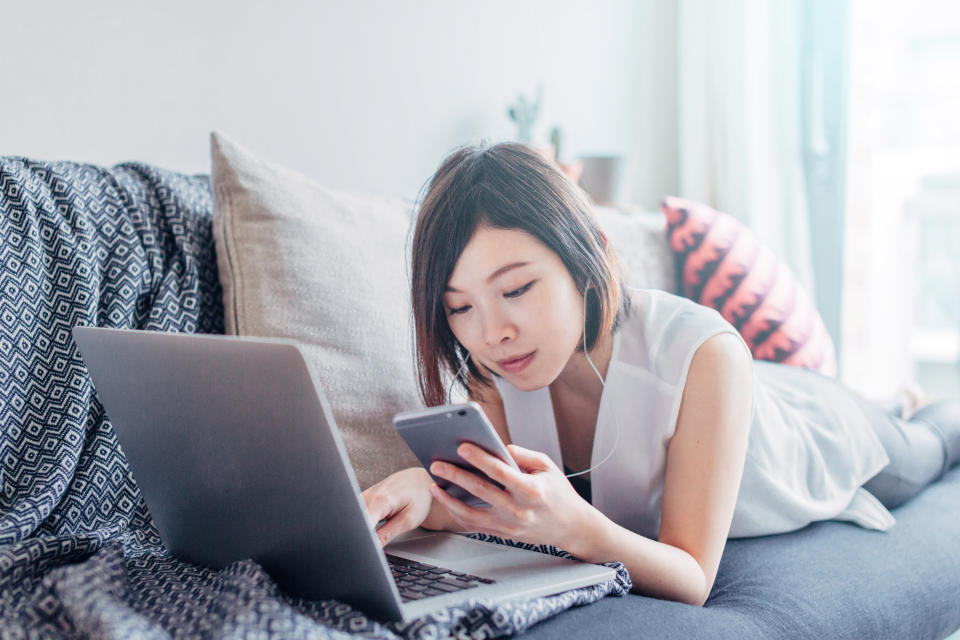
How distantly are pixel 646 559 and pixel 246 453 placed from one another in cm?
44

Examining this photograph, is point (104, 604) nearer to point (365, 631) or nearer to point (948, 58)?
point (365, 631)

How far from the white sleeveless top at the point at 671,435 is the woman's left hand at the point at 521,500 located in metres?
0.25

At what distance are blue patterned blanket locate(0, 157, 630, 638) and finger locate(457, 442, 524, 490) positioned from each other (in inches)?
4.2

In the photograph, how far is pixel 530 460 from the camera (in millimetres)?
796

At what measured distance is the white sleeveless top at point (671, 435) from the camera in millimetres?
1040

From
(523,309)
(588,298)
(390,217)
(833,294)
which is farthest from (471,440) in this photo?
(833,294)

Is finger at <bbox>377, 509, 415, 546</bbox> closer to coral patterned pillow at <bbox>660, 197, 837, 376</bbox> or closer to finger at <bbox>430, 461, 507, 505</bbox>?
finger at <bbox>430, 461, 507, 505</bbox>

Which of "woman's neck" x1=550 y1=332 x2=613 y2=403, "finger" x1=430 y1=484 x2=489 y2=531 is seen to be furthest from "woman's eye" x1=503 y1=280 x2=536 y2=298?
"finger" x1=430 y1=484 x2=489 y2=531

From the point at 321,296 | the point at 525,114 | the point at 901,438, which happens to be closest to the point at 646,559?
the point at 321,296

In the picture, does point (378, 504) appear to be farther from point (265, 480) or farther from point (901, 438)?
point (901, 438)

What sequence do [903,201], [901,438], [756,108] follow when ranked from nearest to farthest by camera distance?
1. [901,438]
2. [756,108]
3. [903,201]

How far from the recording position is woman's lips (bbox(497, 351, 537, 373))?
99 cm

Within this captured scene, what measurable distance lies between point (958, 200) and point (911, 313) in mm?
383

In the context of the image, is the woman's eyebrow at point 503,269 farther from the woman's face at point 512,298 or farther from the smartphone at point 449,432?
the smartphone at point 449,432
